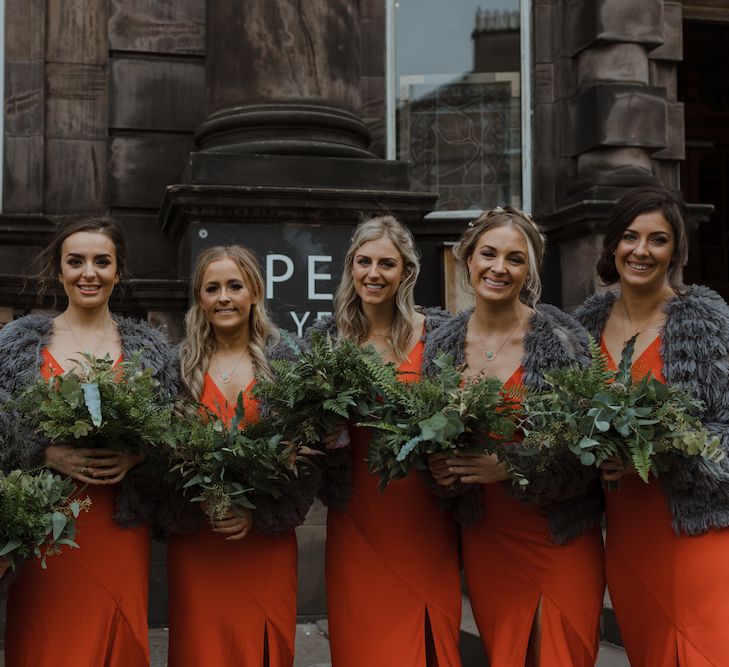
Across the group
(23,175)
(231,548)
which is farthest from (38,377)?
(23,175)

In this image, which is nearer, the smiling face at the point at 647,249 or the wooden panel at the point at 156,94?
the smiling face at the point at 647,249

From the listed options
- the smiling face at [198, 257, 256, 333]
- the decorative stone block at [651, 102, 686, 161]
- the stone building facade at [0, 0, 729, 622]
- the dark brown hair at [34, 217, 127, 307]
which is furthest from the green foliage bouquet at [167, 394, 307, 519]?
the decorative stone block at [651, 102, 686, 161]

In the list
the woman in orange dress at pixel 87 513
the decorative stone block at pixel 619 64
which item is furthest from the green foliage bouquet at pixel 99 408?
the decorative stone block at pixel 619 64

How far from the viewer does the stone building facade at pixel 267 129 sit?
6816 millimetres

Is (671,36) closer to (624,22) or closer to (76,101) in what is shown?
(624,22)

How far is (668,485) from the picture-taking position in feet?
12.7

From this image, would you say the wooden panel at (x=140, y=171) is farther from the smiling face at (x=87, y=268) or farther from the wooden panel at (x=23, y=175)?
the smiling face at (x=87, y=268)

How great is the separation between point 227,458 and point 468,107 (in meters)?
5.83

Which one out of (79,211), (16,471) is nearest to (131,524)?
(16,471)

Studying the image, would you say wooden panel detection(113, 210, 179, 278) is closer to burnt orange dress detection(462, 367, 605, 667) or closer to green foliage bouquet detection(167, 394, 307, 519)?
green foliage bouquet detection(167, 394, 307, 519)

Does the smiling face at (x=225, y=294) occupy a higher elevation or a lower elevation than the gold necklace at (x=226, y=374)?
higher

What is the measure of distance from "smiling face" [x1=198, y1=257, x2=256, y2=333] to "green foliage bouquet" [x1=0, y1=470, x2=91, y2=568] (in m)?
1.00

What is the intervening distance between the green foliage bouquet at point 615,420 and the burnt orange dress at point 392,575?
728mm

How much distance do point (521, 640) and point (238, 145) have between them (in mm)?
4071
